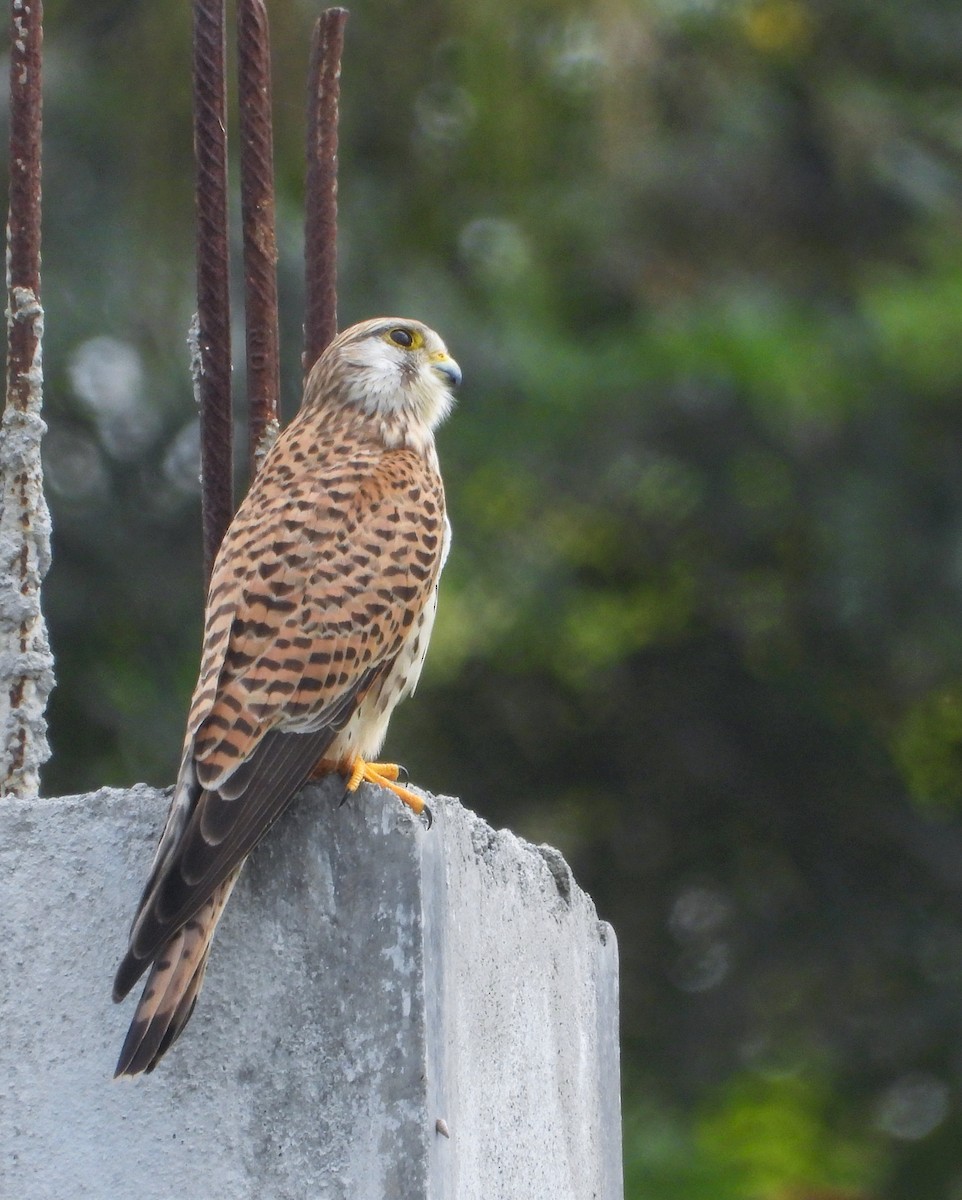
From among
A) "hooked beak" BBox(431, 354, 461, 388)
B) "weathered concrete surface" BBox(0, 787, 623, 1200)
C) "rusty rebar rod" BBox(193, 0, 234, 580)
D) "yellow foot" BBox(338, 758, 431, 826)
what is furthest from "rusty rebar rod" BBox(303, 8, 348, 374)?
"weathered concrete surface" BBox(0, 787, 623, 1200)

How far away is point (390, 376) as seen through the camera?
3615 mm

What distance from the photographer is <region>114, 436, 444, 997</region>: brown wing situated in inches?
90.7

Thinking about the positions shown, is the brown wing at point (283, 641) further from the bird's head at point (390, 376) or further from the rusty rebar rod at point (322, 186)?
the bird's head at point (390, 376)

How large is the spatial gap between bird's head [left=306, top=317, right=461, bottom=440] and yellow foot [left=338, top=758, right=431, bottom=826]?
84 cm

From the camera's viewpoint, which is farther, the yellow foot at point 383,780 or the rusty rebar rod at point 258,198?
the rusty rebar rod at point 258,198

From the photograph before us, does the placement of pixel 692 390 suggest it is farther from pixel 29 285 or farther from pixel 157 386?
pixel 29 285

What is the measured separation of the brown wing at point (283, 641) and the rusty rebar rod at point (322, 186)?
201mm

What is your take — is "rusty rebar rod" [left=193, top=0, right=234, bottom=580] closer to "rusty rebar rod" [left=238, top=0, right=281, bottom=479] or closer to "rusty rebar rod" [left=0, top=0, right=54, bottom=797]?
"rusty rebar rod" [left=238, top=0, right=281, bottom=479]

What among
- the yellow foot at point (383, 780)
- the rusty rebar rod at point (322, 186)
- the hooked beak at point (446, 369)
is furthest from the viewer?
the hooked beak at point (446, 369)

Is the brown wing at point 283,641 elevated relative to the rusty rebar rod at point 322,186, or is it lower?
lower

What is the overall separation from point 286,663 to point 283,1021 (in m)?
0.51

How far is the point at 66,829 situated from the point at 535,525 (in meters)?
5.91

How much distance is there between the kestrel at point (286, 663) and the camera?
7.43 feet

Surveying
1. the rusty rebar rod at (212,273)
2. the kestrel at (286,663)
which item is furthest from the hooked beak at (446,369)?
the rusty rebar rod at (212,273)
